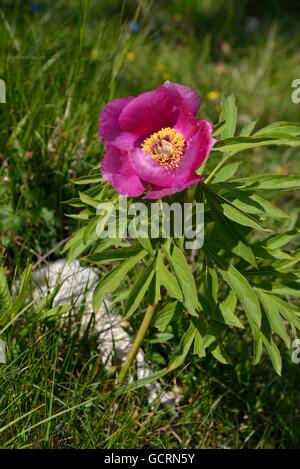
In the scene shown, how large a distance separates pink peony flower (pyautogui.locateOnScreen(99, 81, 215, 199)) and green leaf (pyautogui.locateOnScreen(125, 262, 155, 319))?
0.67ft

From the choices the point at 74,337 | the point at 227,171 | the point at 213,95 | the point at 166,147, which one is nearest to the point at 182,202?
the point at 166,147

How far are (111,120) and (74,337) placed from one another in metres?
0.73

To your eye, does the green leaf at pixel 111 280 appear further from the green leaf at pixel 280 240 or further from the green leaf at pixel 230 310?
the green leaf at pixel 280 240

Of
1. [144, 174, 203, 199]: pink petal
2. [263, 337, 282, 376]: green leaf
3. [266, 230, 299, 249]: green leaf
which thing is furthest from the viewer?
[266, 230, 299, 249]: green leaf

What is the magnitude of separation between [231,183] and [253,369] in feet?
2.57

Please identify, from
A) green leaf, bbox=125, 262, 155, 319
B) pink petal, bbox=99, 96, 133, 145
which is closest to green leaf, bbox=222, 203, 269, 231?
green leaf, bbox=125, 262, 155, 319

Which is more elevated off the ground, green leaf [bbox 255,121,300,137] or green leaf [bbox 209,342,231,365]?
green leaf [bbox 255,121,300,137]

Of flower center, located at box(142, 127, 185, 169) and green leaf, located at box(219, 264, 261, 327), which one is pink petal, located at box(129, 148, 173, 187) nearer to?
flower center, located at box(142, 127, 185, 169)

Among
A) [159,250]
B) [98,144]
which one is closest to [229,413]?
[159,250]

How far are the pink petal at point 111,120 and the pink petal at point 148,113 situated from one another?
0.02m

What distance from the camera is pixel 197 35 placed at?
14.6 ft

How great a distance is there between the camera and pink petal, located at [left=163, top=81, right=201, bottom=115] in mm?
1723

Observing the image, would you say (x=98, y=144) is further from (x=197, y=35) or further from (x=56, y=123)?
(x=197, y=35)

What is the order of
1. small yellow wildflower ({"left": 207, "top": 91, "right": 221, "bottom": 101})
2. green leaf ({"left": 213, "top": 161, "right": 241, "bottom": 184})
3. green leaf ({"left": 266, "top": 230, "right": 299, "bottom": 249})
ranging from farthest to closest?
small yellow wildflower ({"left": 207, "top": 91, "right": 221, "bottom": 101}) → green leaf ({"left": 213, "top": 161, "right": 241, "bottom": 184}) → green leaf ({"left": 266, "top": 230, "right": 299, "bottom": 249})
